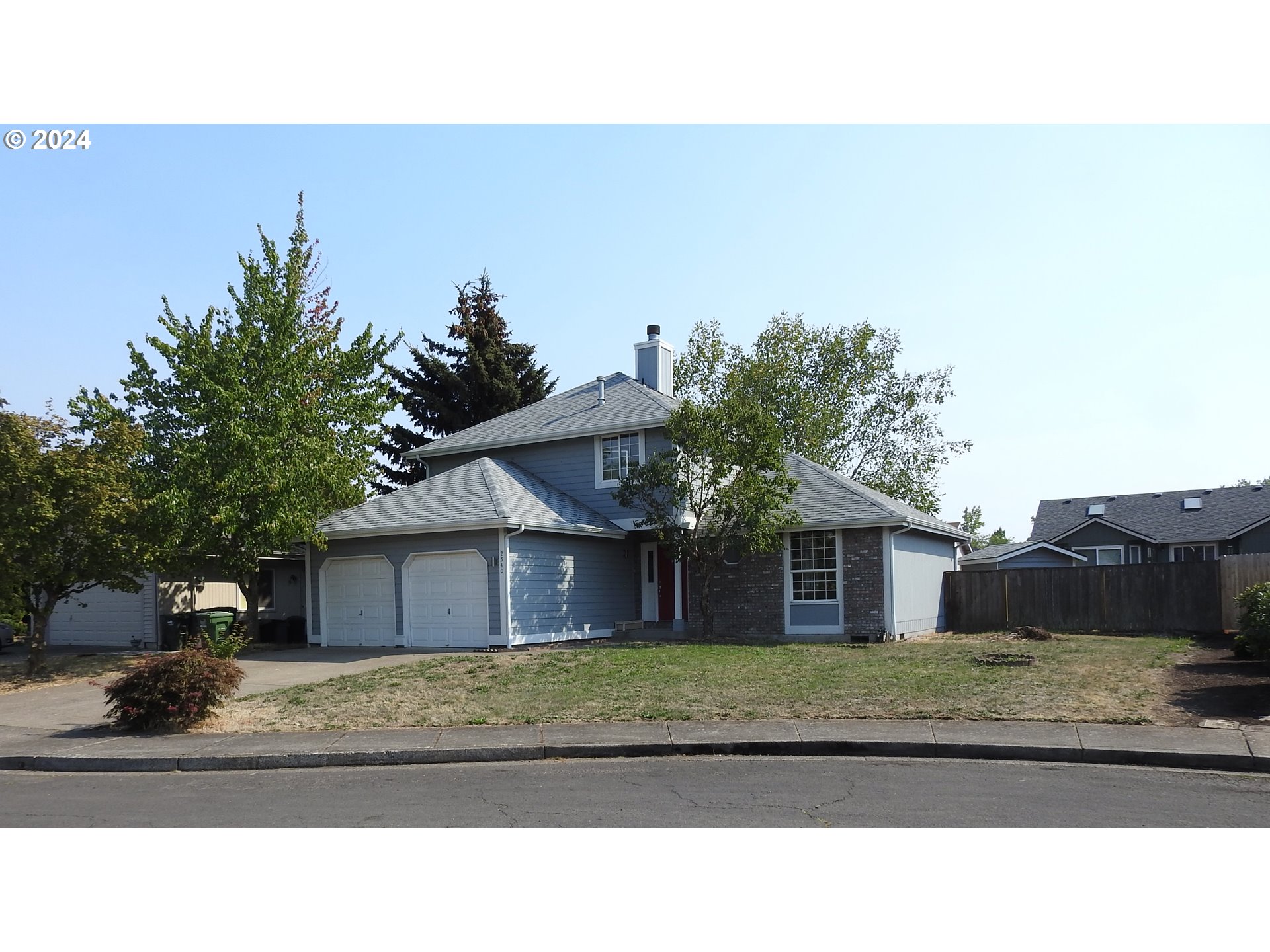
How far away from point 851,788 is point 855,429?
3615cm

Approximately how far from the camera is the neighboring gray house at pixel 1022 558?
3145 centimetres

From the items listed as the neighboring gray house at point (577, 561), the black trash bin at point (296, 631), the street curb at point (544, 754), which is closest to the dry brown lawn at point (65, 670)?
the black trash bin at point (296, 631)

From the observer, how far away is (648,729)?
33.8 feet

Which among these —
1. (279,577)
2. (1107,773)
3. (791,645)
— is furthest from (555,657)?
(279,577)

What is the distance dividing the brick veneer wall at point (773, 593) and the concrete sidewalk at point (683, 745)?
1139cm

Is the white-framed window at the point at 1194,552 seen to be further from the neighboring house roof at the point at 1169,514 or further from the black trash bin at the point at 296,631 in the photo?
the black trash bin at the point at 296,631

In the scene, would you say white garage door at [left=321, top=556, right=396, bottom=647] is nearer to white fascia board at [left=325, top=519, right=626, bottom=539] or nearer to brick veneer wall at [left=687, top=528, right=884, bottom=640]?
white fascia board at [left=325, top=519, right=626, bottom=539]

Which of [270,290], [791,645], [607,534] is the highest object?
[270,290]

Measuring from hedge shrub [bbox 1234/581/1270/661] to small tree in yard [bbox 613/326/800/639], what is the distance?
9592mm

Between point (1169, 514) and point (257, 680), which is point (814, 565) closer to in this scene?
point (257, 680)

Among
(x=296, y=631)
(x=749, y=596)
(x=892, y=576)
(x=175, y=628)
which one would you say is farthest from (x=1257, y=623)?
(x=175, y=628)

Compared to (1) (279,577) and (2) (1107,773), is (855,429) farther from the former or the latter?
(2) (1107,773)

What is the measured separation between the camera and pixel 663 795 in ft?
25.5

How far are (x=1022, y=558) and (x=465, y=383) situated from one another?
23937mm
